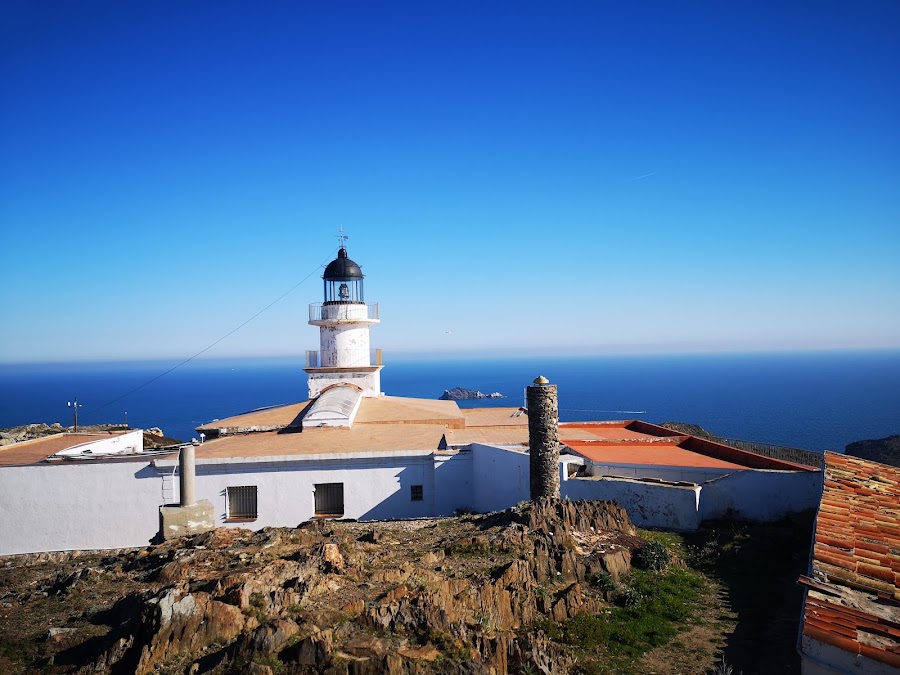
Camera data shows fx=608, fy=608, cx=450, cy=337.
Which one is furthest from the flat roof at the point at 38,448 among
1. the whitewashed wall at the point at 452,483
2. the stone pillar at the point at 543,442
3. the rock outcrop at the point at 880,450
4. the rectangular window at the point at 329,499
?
the rock outcrop at the point at 880,450

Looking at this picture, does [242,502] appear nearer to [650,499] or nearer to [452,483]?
[452,483]

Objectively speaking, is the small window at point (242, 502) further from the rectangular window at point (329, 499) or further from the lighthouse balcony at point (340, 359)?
the lighthouse balcony at point (340, 359)

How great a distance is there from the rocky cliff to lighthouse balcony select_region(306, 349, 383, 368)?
12620 millimetres

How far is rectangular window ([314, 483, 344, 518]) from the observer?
18.0 meters

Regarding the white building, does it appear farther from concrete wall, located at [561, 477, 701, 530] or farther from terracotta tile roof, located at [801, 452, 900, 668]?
terracotta tile roof, located at [801, 452, 900, 668]

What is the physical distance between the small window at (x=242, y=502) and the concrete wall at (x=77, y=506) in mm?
1895

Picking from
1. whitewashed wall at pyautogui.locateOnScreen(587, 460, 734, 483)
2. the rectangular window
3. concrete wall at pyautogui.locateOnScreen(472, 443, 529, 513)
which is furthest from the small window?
whitewashed wall at pyautogui.locateOnScreen(587, 460, 734, 483)

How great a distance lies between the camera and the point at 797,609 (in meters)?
9.74

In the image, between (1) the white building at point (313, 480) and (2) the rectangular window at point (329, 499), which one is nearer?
(1) the white building at point (313, 480)

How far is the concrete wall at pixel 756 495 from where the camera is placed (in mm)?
14406

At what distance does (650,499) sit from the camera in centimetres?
1478

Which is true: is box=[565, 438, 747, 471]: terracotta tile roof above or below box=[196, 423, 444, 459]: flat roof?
below

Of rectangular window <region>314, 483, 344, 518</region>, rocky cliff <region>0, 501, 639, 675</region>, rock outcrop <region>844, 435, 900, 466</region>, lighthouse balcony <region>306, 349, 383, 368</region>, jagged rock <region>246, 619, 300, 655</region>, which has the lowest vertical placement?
rock outcrop <region>844, 435, 900, 466</region>

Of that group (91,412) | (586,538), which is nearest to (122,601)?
(586,538)
